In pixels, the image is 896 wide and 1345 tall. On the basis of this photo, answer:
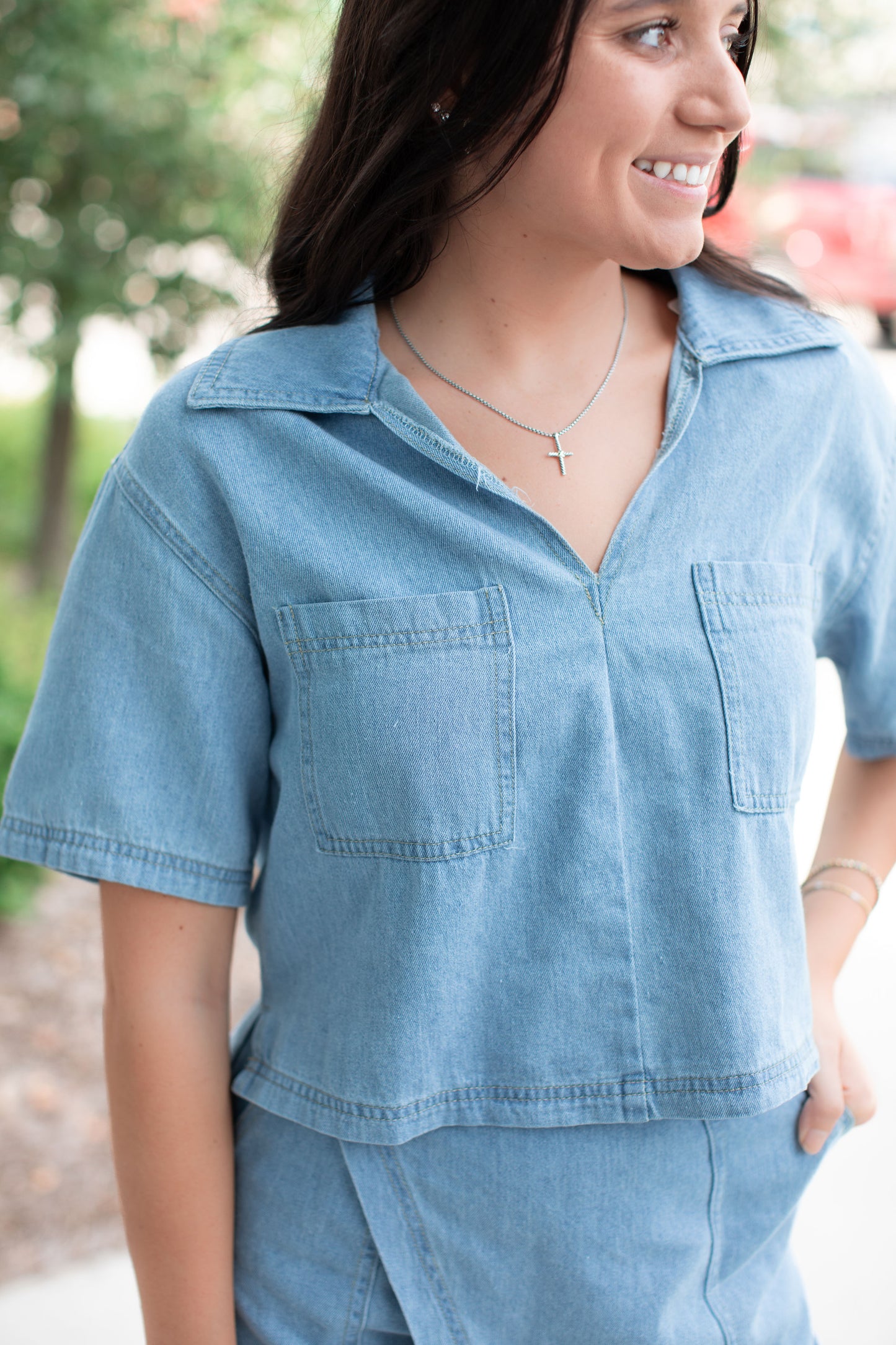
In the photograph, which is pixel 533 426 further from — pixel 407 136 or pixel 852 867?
pixel 852 867

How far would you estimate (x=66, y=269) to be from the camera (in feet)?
12.1

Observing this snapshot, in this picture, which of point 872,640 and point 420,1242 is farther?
point 872,640

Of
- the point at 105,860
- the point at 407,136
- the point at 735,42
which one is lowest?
the point at 105,860

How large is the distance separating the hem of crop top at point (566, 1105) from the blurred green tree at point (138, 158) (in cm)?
268

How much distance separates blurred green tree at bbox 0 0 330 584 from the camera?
3330 millimetres

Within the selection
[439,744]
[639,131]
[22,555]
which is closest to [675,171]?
[639,131]

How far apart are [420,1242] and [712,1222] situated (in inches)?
10.6

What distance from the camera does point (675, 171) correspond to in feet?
3.43

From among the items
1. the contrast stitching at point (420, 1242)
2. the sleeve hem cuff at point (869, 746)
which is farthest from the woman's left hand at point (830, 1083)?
the contrast stitching at point (420, 1242)

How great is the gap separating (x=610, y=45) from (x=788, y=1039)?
2.88 feet

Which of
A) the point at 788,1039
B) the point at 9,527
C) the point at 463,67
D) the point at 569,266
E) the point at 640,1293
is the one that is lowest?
the point at 9,527

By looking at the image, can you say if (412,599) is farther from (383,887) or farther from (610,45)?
(610,45)

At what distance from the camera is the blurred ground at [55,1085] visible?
2467 millimetres

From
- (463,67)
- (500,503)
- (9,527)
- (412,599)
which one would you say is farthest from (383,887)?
(9,527)
